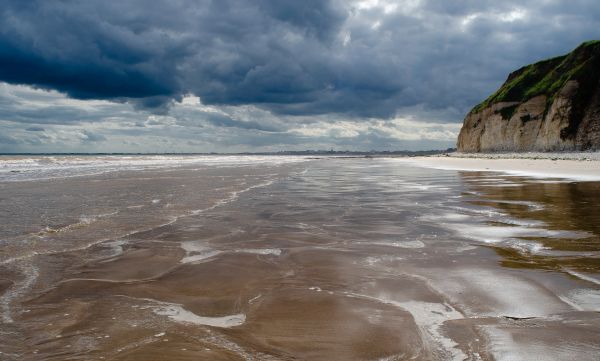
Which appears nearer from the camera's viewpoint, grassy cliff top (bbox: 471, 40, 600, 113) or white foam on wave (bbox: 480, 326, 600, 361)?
white foam on wave (bbox: 480, 326, 600, 361)

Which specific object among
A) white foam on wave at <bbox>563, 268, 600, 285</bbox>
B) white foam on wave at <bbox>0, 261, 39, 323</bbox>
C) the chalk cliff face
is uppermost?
the chalk cliff face

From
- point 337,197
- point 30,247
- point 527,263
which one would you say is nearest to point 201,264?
point 30,247

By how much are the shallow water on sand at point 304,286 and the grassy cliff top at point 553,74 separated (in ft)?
169

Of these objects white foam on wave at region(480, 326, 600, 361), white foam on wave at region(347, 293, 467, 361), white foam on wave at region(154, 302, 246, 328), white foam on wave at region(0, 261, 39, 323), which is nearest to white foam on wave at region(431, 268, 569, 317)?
white foam on wave at region(347, 293, 467, 361)

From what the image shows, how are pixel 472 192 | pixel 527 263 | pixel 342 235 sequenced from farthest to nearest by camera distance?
pixel 472 192
pixel 342 235
pixel 527 263

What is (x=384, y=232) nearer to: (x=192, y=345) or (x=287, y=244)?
(x=287, y=244)

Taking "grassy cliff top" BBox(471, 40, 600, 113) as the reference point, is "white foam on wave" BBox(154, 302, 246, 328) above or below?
below

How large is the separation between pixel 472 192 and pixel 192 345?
1483cm

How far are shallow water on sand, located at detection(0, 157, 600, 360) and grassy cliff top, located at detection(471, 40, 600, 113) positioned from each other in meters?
51.6

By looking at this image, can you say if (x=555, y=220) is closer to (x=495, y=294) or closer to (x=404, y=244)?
(x=404, y=244)

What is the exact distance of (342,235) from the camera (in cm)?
849

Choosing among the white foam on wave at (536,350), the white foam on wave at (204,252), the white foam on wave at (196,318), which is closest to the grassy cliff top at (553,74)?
the white foam on wave at (204,252)

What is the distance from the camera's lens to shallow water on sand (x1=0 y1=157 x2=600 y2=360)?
3.61m

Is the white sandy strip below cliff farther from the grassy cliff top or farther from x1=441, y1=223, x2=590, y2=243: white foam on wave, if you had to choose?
the grassy cliff top
